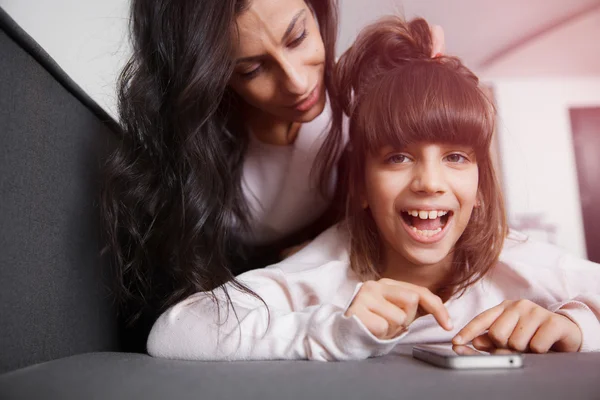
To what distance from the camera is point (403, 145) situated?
819 millimetres

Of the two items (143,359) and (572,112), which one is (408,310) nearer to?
(143,359)

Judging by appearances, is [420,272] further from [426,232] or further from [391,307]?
[391,307]

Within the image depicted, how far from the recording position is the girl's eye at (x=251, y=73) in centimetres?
97

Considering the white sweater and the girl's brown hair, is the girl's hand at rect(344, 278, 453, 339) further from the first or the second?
the girl's brown hair

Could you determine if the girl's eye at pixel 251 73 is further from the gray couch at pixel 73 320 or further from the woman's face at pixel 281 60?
the gray couch at pixel 73 320

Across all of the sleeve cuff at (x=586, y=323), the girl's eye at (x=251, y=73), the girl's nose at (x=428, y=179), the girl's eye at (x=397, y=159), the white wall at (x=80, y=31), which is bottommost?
the sleeve cuff at (x=586, y=323)

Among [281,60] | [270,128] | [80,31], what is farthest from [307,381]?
[80,31]

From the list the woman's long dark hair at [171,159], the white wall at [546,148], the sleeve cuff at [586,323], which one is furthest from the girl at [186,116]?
the white wall at [546,148]

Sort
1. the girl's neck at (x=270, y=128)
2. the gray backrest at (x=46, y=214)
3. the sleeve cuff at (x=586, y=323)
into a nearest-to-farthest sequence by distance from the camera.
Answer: the gray backrest at (x=46, y=214) → the sleeve cuff at (x=586, y=323) → the girl's neck at (x=270, y=128)

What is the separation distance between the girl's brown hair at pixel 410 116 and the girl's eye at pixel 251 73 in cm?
15

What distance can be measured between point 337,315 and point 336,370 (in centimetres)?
8

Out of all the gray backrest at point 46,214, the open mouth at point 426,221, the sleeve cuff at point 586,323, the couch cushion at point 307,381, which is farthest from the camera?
the open mouth at point 426,221

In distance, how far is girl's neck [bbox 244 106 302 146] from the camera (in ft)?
3.82

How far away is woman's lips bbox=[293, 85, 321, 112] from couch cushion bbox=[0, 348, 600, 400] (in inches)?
19.9
